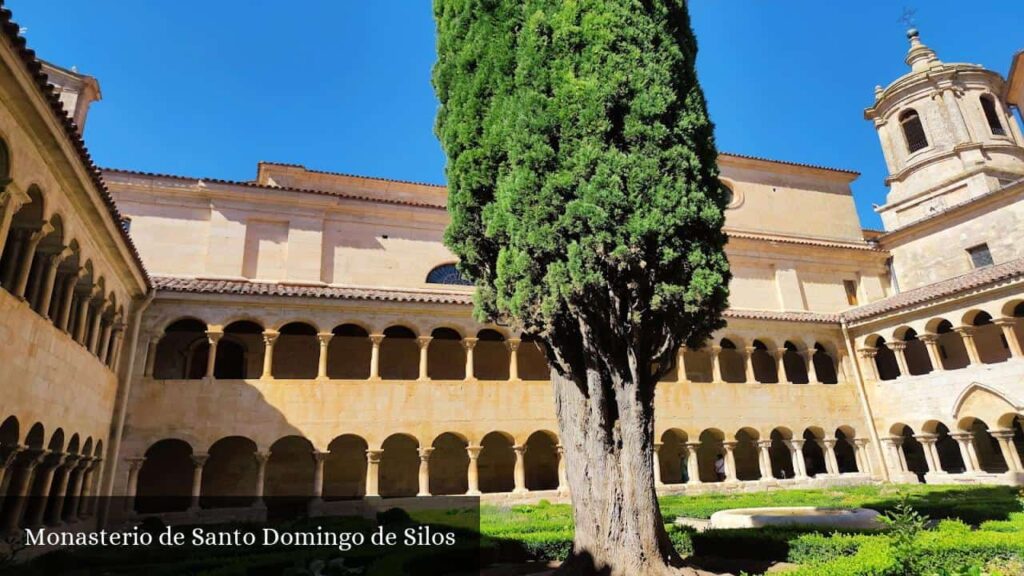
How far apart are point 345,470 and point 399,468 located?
5.13ft

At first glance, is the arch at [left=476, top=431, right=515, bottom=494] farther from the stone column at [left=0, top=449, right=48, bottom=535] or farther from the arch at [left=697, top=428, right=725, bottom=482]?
the stone column at [left=0, top=449, right=48, bottom=535]

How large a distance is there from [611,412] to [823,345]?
54.8 ft

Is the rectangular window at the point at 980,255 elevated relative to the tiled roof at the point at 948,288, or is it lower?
elevated

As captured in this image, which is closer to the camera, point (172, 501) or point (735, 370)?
point (172, 501)

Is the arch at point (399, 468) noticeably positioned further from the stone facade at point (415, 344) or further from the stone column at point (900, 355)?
the stone column at point (900, 355)

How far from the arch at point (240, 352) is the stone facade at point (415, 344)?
0.20 ft

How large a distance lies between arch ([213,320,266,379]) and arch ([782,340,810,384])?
18090mm

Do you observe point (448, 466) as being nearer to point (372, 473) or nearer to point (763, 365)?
point (372, 473)

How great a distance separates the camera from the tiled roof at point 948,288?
1648 cm

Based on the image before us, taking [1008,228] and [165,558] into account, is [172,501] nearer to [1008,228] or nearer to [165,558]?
[165,558]

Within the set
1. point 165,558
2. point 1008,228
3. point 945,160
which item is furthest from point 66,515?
point 945,160

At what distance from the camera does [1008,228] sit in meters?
20.1

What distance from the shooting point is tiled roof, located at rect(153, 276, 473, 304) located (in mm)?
14578

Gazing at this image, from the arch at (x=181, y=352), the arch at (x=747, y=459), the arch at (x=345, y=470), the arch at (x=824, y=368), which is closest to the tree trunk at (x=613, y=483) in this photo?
the arch at (x=345, y=470)
